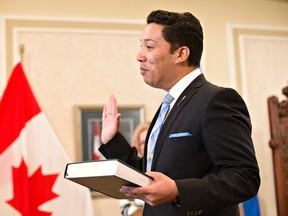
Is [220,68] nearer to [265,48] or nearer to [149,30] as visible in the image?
[265,48]

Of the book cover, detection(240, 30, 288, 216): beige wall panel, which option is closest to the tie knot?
the book cover

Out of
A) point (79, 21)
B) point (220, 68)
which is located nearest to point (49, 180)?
point (79, 21)

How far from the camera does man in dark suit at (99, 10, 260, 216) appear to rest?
48.9 inches

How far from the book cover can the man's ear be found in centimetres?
54

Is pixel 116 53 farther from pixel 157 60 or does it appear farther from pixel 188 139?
pixel 188 139

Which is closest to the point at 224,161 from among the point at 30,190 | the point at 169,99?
the point at 169,99

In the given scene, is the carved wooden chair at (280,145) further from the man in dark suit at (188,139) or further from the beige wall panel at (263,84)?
the man in dark suit at (188,139)

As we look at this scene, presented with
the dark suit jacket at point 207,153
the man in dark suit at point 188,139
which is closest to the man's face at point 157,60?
the man in dark suit at point 188,139

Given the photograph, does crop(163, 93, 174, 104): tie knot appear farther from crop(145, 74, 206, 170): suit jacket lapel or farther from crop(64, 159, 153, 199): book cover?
crop(64, 159, 153, 199): book cover

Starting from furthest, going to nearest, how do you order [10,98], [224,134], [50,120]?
[50,120] < [10,98] < [224,134]

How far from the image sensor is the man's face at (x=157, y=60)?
1.60 meters

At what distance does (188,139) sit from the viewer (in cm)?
138

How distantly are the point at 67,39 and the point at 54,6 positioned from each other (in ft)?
0.95

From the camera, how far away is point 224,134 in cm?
131
